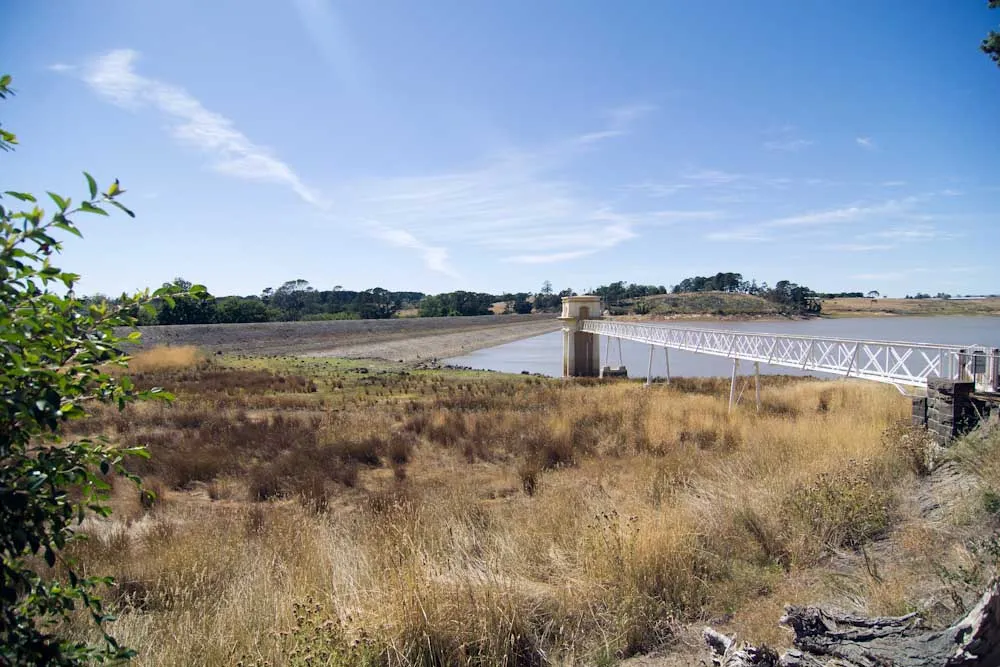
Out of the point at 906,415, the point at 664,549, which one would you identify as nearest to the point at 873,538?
the point at 664,549

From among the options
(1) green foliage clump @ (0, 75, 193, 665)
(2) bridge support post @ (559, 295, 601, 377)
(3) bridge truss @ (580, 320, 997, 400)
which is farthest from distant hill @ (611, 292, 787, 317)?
(1) green foliage clump @ (0, 75, 193, 665)

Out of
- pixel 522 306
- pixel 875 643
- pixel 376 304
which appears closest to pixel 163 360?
pixel 875 643

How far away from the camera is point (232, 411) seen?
16500mm

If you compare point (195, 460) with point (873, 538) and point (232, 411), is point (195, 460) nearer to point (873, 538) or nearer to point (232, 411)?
point (232, 411)

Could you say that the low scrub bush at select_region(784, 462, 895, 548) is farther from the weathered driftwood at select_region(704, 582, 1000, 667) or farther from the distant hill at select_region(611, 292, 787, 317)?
the distant hill at select_region(611, 292, 787, 317)

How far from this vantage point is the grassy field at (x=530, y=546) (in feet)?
11.6

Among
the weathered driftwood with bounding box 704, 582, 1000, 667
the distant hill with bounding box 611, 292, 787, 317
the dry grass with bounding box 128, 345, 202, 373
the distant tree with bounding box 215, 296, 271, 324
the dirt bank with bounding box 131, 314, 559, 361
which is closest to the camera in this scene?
the weathered driftwood with bounding box 704, 582, 1000, 667

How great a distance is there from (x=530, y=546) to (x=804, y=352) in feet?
39.1

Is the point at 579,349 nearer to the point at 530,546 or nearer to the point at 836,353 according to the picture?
the point at 836,353

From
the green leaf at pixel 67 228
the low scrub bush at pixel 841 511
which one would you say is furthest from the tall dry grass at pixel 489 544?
the green leaf at pixel 67 228

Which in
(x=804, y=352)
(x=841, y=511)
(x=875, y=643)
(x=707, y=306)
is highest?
(x=707, y=306)

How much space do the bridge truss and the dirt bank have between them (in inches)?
1065

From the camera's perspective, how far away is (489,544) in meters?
5.20

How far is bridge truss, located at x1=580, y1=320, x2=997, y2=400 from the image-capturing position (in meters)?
9.59
